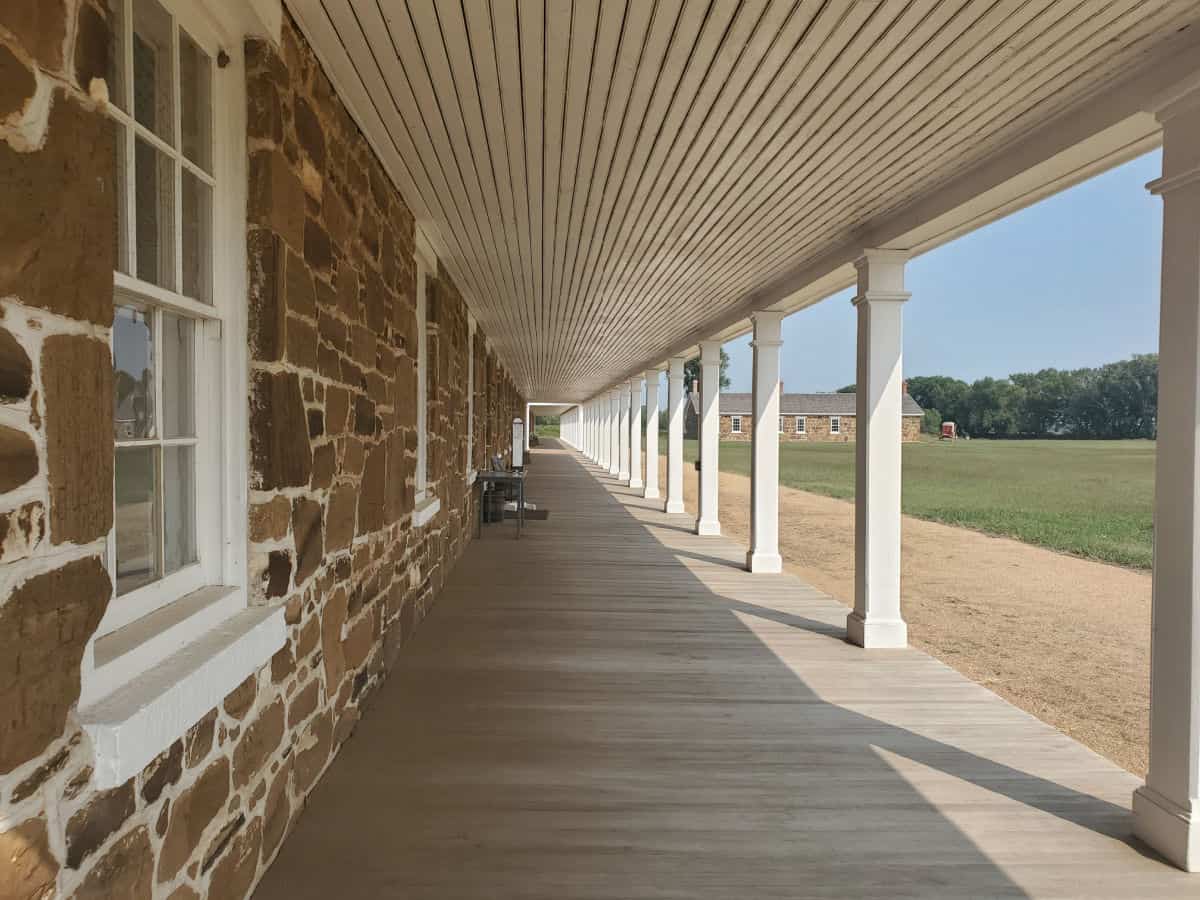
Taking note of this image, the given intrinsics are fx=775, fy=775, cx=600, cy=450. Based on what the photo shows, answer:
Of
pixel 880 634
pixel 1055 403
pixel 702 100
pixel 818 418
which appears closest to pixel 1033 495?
pixel 880 634

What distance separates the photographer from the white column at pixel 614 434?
68.7ft

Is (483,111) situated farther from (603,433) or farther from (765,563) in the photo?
(603,433)

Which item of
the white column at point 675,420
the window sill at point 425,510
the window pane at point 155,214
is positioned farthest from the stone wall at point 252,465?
the white column at point 675,420

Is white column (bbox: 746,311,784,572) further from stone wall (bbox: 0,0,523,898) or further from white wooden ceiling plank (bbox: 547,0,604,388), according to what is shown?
stone wall (bbox: 0,0,523,898)

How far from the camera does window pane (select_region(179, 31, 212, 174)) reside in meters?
2.10

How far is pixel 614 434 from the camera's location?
21516mm

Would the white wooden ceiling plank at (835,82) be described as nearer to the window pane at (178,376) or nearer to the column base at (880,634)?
the window pane at (178,376)

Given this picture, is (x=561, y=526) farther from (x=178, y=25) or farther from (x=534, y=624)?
(x=178, y=25)

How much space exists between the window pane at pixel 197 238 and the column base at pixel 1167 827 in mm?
3497

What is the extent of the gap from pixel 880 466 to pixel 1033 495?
64.2ft

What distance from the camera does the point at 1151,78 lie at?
269 centimetres

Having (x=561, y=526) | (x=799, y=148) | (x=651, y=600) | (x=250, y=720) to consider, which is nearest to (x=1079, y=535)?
(x=561, y=526)

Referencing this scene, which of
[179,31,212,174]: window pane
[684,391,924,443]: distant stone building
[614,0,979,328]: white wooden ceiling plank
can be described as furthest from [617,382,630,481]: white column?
[684,391,924,443]: distant stone building

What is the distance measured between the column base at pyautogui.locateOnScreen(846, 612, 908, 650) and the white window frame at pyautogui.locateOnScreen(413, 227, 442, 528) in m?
2.95
